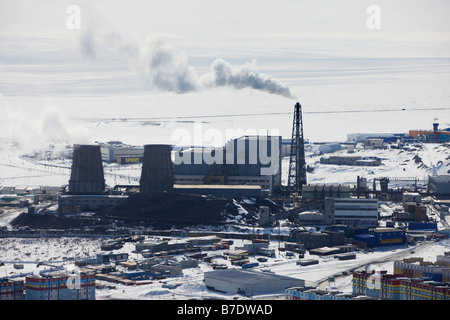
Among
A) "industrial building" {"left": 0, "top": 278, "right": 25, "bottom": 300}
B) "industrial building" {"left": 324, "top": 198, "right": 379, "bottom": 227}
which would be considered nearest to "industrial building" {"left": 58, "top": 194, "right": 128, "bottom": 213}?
"industrial building" {"left": 324, "top": 198, "right": 379, "bottom": 227}

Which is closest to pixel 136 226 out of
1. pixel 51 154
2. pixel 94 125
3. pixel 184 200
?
pixel 184 200

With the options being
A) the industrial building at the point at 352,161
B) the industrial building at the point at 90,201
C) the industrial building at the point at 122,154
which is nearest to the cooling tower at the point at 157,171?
the industrial building at the point at 90,201

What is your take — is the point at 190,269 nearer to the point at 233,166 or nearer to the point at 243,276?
the point at 243,276

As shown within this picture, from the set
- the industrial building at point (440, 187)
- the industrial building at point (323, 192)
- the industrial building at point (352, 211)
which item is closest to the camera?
the industrial building at point (352, 211)

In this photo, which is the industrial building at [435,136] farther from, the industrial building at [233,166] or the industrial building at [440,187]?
the industrial building at [233,166]

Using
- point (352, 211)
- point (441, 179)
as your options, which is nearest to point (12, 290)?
point (352, 211)
